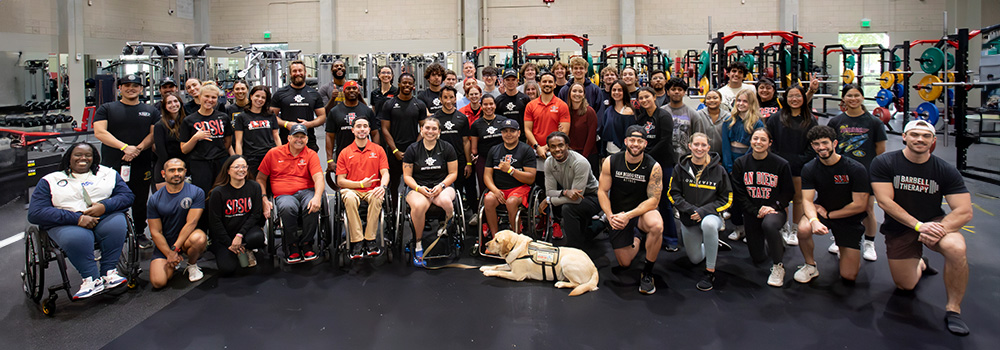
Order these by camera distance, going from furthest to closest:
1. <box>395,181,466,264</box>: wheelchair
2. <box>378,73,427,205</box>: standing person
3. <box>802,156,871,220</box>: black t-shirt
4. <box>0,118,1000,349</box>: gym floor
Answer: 1. <box>378,73,427,205</box>: standing person
2. <box>395,181,466,264</box>: wheelchair
3. <box>802,156,871,220</box>: black t-shirt
4. <box>0,118,1000,349</box>: gym floor

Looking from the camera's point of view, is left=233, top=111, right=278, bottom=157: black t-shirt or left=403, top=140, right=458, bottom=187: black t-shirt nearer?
left=403, top=140, right=458, bottom=187: black t-shirt

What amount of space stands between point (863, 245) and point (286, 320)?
3.77 m

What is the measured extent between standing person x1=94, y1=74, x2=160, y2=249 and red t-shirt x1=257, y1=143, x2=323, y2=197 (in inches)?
36.0

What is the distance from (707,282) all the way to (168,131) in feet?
12.3

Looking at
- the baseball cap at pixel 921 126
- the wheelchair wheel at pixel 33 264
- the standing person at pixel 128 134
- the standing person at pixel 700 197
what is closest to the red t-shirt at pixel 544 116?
the standing person at pixel 700 197

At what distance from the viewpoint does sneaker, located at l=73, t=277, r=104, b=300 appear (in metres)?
3.21

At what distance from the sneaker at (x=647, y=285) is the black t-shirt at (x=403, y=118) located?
2.17 meters

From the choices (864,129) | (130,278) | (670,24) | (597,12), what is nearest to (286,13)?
(597,12)

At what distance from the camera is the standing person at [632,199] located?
3539 millimetres

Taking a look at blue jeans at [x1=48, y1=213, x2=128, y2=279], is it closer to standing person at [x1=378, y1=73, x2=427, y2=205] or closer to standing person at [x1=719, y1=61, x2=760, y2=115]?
standing person at [x1=378, y1=73, x2=427, y2=205]

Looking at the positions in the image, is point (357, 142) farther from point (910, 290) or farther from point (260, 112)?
point (910, 290)

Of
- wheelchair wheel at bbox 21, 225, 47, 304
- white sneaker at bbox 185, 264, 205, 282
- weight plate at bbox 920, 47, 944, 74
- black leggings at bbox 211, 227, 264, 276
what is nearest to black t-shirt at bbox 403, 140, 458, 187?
black leggings at bbox 211, 227, 264, 276

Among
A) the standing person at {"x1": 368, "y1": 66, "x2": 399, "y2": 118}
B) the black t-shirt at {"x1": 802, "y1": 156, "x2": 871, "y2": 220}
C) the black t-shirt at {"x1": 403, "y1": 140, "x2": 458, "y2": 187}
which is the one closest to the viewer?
the black t-shirt at {"x1": 802, "y1": 156, "x2": 871, "y2": 220}

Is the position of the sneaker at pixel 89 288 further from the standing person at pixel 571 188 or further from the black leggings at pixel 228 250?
the standing person at pixel 571 188
